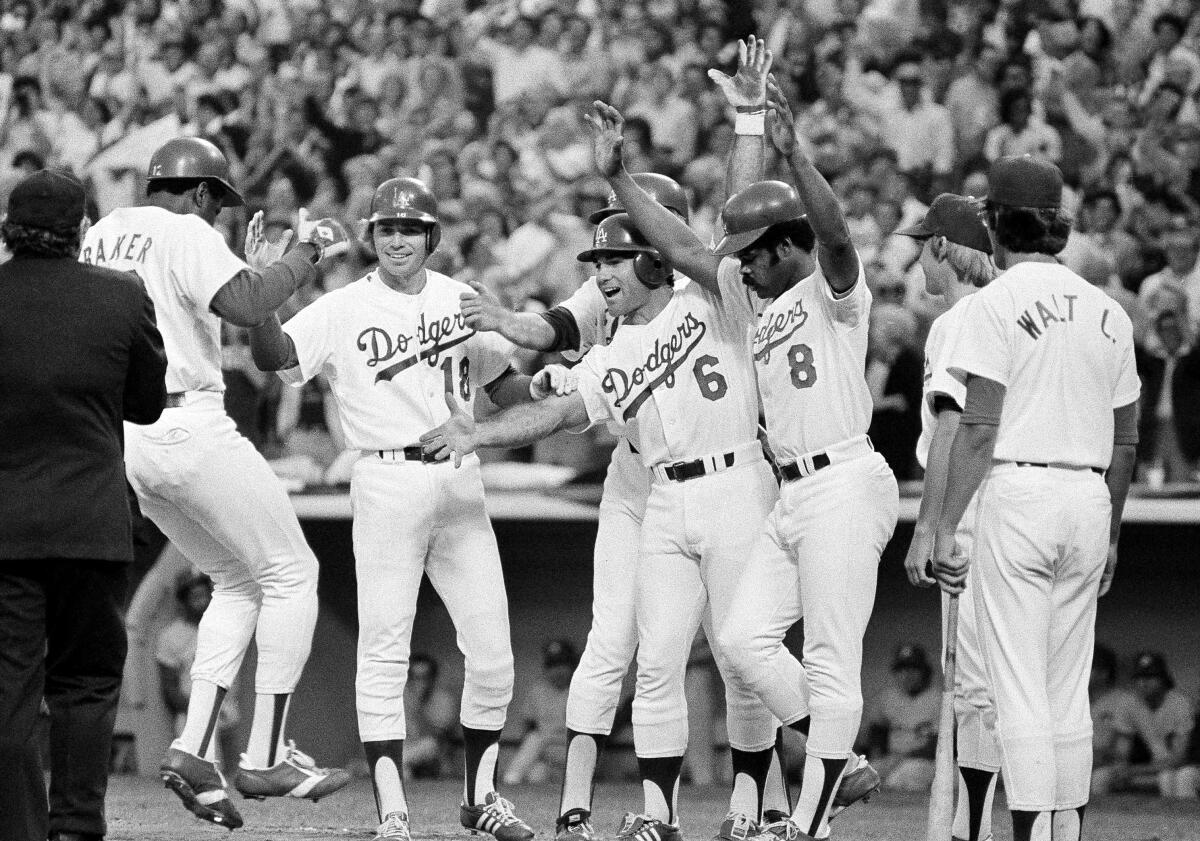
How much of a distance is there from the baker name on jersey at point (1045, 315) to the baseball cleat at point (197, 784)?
Result: 9.92 ft

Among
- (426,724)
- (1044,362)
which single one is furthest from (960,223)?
(426,724)

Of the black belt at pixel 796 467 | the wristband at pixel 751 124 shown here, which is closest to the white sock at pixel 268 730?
the black belt at pixel 796 467

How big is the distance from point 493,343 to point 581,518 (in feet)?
9.58

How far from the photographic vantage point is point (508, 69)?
11914 mm

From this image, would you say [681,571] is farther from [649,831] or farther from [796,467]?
[649,831]

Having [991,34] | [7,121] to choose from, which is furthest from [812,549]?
[7,121]

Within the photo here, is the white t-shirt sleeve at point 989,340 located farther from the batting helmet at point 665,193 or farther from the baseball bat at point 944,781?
the batting helmet at point 665,193

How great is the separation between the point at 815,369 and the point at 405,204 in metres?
1.60

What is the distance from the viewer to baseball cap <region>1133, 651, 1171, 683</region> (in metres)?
8.72

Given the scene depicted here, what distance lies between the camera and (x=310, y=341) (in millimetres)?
5668

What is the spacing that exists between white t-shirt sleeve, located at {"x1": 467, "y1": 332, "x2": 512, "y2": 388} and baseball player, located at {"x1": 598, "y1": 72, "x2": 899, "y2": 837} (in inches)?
36.0

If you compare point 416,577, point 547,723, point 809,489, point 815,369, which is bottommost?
point 547,723

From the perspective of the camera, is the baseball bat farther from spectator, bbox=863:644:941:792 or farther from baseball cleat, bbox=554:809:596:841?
spectator, bbox=863:644:941:792

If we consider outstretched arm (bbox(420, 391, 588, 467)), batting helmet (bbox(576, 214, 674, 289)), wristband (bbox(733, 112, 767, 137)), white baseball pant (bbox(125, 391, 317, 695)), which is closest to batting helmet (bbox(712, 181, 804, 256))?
batting helmet (bbox(576, 214, 674, 289))
